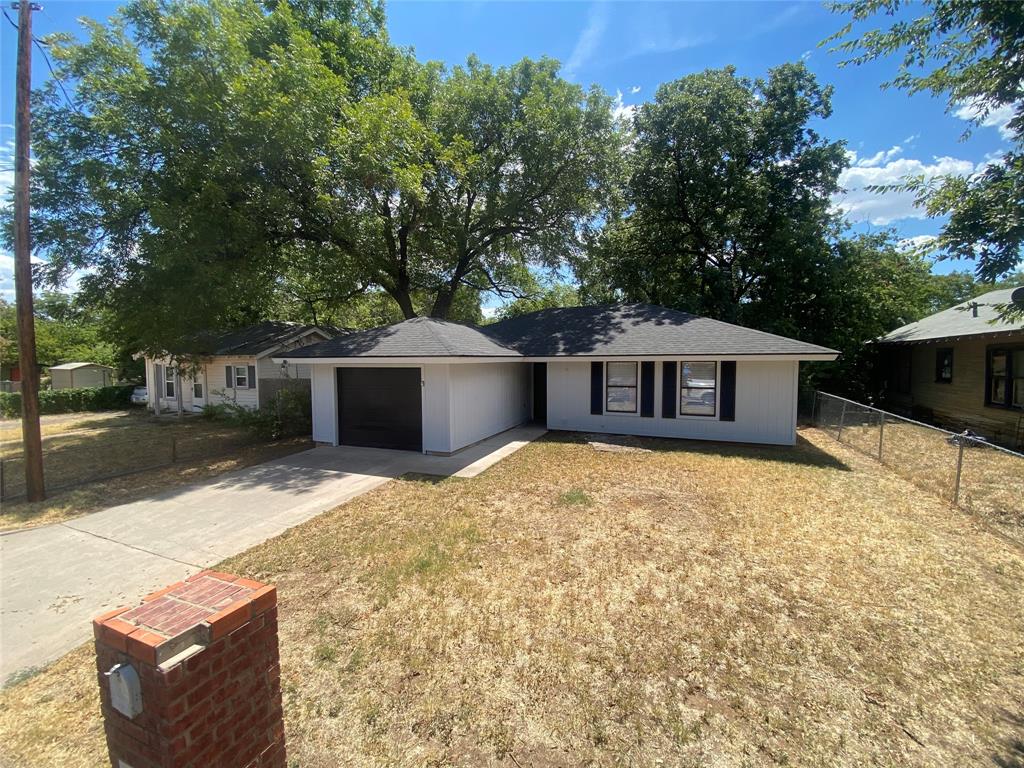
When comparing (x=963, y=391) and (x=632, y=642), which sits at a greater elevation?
(x=963, y=391)

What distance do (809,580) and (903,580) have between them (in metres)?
0.98

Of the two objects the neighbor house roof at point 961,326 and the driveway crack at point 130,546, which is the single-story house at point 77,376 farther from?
the neighbor house roof at point 961,326

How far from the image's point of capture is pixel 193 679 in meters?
1.77

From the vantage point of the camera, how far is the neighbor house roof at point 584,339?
10.4m

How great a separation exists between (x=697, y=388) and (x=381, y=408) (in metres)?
8.25

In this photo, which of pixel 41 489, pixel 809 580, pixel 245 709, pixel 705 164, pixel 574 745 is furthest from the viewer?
pixel 705 164

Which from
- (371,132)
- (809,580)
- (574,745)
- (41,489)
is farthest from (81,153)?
(809,580)

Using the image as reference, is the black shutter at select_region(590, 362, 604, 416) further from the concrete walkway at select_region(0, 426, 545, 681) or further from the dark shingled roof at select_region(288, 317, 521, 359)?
the concrete walkway at select_region(0, 426, 545, 681)

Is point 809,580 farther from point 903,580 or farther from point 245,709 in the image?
point 245,709

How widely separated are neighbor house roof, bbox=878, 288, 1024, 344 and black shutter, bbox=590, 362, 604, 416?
8.45m


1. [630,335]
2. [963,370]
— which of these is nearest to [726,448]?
[630,335]

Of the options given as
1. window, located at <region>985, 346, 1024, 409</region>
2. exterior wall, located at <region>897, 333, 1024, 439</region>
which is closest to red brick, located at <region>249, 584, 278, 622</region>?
exterior wall, located at <region>897, 333, 1024, 439</region>

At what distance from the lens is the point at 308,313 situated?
2325 cm

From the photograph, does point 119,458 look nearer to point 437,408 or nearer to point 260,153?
point 437,408
